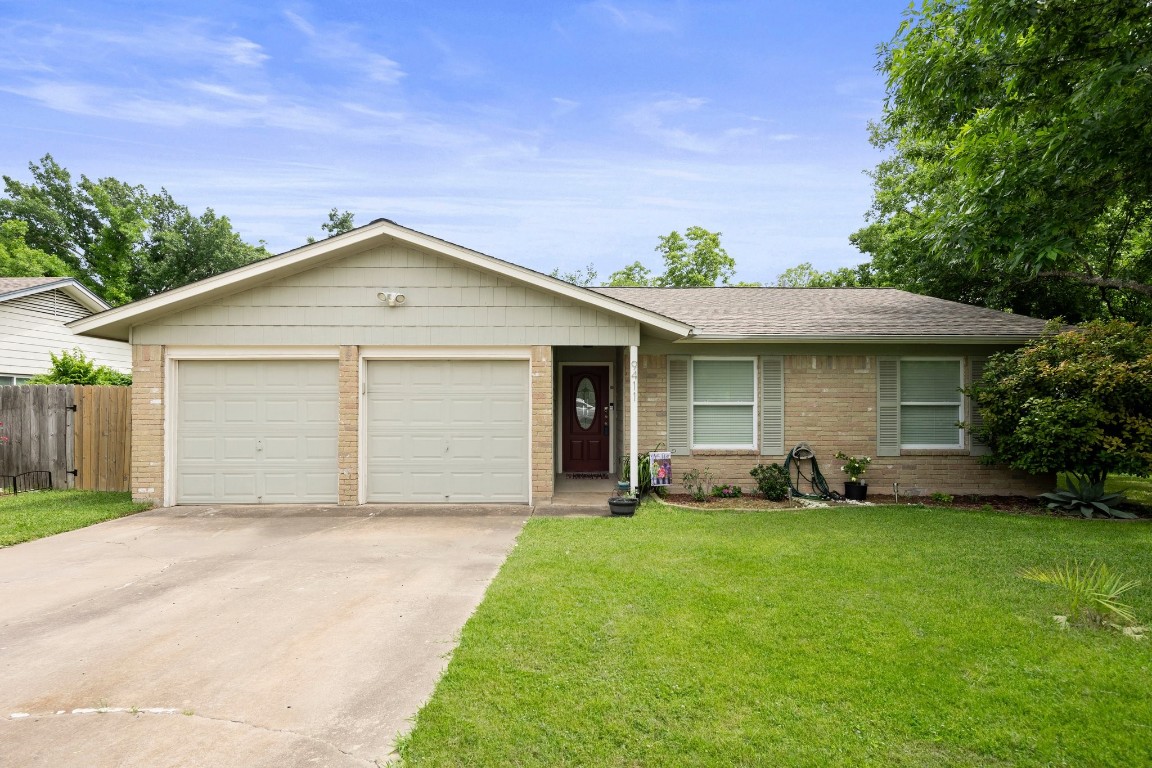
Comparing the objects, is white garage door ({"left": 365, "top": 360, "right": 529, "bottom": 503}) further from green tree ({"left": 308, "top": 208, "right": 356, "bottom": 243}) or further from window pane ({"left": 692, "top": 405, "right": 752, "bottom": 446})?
green tree ({"left": 308, "top": 208, "right": 356, "bottom": 243})

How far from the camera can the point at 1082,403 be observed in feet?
27.6

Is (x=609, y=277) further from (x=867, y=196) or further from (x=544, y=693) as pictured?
(x=544, y=693)

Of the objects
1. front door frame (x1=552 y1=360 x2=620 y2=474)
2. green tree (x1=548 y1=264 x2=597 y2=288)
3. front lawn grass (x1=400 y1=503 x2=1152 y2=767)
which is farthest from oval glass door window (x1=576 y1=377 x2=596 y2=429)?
green tree (x1=548 y1=264 x2=597 y2=288)

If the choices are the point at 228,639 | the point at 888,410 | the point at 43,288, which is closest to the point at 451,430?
the point at 228,639

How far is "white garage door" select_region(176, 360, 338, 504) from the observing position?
30.6 ft

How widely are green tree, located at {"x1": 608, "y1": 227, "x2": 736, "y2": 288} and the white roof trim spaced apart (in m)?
23.8

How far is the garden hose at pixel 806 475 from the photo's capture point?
10016mm

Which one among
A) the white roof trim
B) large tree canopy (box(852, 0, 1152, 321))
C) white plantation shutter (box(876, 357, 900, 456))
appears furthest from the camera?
white plantation shutter (box(876, 357, 900, 456))

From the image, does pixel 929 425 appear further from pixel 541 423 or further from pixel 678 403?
pixel 541 423

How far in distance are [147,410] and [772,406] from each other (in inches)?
390

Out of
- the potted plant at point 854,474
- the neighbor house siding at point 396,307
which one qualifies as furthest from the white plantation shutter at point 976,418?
the neighbor house siding at point 396,307

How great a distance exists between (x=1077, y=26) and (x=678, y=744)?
9418mm

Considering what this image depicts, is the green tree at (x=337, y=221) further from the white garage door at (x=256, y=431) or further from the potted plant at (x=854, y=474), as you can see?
the potted plant at (x=854, y=474)

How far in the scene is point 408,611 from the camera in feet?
15.9
